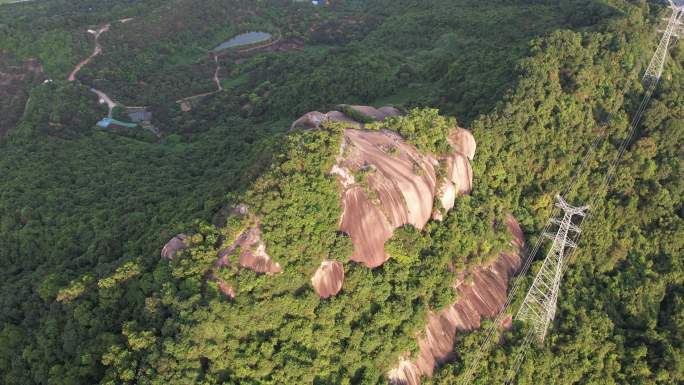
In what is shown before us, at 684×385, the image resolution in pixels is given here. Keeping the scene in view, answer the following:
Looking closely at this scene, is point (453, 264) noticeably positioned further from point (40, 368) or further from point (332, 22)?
point (332, 22)

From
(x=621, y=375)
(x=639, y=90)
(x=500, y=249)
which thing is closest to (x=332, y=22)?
(x=639, y=90)

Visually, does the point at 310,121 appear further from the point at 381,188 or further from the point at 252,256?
the point at 252,256

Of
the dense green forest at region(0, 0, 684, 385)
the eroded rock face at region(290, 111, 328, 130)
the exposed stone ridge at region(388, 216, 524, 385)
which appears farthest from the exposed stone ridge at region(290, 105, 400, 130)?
the exposed stone ridge at region(388, 216, 524, 385)

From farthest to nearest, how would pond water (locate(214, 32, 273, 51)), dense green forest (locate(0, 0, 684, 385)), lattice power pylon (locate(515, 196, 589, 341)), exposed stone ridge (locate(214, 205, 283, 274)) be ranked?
pond water (locate(214, 32, 273, 51)), lattice power pylon (locate(515, 196, 589, 341)), exposed stone ridge (locate(214, 205, 283, 274)), dense green forest (locate(0, 0, 684, 385))

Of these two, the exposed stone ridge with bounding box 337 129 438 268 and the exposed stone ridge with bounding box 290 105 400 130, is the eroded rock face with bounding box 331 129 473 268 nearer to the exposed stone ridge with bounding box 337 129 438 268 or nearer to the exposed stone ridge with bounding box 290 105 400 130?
the exposed stone ridge with bounding box 337 129 438 268

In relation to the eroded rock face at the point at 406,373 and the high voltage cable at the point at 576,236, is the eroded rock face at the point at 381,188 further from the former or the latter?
the high voltage cable at the point at 576,236

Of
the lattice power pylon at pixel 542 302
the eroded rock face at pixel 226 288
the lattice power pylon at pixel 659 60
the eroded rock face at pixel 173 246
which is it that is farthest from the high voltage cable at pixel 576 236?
the eroded rock face at pixel 173 246
